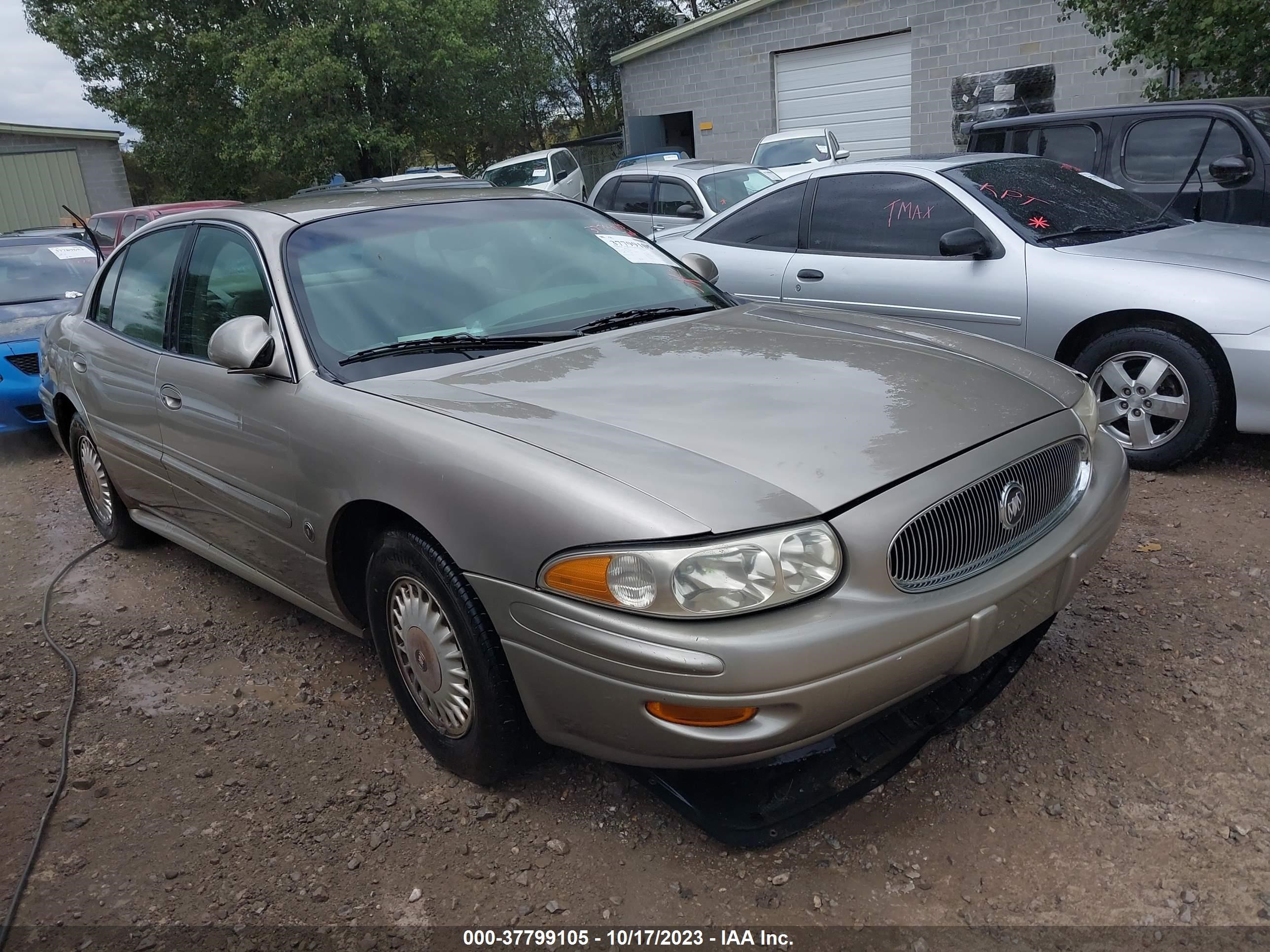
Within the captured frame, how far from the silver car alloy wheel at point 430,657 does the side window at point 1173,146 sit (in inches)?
236

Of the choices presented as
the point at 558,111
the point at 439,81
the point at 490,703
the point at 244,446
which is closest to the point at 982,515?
the point at 490,703

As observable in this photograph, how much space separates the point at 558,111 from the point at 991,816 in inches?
1379

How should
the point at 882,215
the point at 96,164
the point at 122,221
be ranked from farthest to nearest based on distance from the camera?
the point at 96,164 → the point at 122,221 → the point at 882,215

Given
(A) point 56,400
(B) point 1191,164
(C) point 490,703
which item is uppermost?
(B) point 1191,164

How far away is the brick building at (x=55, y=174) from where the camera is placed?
27.1 m

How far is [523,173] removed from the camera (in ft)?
59.0

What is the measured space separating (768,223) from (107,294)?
363 centimetres

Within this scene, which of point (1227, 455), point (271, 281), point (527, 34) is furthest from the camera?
point (527, 34)

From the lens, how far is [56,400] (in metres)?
4.93

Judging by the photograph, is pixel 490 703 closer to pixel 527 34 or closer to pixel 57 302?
pixel 57 302

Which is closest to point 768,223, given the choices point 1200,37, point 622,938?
point 622,938

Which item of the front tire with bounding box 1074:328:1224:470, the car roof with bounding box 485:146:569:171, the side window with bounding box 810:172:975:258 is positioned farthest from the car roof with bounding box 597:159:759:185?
the front tire with bounding box 1074:328:1224:470

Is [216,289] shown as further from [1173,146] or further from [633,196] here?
[633,196]

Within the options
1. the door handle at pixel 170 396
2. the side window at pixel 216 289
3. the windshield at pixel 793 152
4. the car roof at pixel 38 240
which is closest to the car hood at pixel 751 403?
the side window at pixel 216 289
